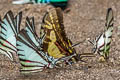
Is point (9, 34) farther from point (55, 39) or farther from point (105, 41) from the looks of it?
point (105, 41)

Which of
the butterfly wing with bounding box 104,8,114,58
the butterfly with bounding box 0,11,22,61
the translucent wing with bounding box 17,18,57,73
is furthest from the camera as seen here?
the butterfly with bounding box 0,11,22,61

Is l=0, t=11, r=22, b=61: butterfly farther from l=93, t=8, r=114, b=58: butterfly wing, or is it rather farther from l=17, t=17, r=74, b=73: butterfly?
l=93, t=8, r=114, b=58: butterfly wing

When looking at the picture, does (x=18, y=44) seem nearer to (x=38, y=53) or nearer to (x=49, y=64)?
(x=38, y=53)

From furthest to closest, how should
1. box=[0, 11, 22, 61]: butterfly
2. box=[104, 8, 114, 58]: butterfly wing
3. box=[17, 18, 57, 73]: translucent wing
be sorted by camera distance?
box=[0, 11, 22, 61]: butterfly, box=[104, 8, 114, 58]: butterfly wing, box=[17, 18, 57, 73]: translucent wing

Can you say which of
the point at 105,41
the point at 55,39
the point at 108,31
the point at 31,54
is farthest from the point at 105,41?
the point at 31,54

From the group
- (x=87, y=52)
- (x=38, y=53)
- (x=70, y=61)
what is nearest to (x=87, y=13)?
(x=87, y=52)

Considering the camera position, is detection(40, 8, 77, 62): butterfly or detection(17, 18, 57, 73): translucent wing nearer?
detection(17, 18, 57, 73): translucent wing

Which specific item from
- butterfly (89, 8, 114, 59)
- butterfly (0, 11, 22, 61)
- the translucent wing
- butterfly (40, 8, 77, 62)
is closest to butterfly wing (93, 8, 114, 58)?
butterfly (89, 8, 114, 59)
